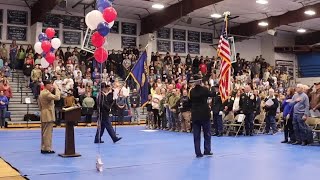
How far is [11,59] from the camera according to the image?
18969 mm

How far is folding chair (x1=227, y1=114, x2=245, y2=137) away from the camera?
12.8 m

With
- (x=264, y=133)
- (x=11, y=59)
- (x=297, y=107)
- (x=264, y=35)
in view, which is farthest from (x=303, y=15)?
(x=11, y=59)

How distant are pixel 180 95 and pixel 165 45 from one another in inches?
417

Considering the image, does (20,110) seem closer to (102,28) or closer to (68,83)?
(68,83)

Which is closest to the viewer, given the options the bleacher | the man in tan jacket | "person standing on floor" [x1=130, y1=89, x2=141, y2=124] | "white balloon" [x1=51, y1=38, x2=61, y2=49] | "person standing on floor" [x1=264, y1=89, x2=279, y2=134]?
the man in tan jacket

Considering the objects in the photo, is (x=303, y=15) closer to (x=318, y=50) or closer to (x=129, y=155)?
(x=318, y=50)

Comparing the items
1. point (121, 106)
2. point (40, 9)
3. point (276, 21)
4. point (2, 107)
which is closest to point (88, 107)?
point (121, 106)

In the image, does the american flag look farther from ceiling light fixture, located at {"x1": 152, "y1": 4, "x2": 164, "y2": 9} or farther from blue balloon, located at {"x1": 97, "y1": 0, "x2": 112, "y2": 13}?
ceiling light fixture, located at {"x1": 152, "y1": 4, "x2": 164, "y2": 9}

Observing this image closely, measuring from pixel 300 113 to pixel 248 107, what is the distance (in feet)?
8.95

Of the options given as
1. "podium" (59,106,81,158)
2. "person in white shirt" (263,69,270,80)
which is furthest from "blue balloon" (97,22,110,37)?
"person in white shirt" (263,69,270,80)

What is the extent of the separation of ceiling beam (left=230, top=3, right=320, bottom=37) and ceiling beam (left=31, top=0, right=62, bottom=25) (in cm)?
1285

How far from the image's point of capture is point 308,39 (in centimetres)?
2864

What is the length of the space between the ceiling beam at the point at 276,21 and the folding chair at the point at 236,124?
10.4 m

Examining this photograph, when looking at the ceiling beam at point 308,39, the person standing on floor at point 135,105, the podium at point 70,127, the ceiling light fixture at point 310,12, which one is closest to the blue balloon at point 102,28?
the podium at point 70,127
